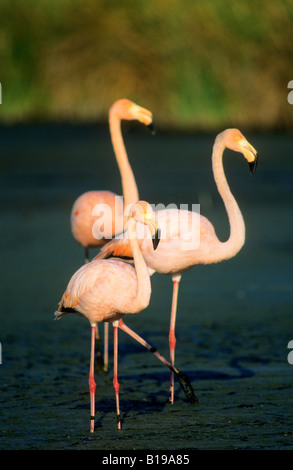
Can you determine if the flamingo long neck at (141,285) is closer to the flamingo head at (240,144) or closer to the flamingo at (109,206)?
the flamingo head at (240,144)

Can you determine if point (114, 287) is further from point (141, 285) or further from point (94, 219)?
point (94, 219)

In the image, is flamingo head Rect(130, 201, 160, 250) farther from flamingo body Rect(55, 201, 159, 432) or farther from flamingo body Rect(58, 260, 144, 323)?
flamingo body Rect(58, 260, 144, 323)

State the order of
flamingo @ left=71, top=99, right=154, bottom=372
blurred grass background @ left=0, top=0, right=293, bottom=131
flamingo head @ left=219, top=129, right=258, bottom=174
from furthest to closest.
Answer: blurred grass background @ left=0, top=0, right=293, bottom=131 → flamingo @ left=71, top=99, right=154, bottom=372 → flamingo head @ left=219, top=129, right=258, bottom=174

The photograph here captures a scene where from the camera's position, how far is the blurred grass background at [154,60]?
18.8 m

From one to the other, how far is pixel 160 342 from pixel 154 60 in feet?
42.3

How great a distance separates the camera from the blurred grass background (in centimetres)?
1884

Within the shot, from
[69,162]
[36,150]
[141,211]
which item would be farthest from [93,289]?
[36,150]

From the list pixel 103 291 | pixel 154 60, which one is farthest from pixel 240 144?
pixel 154 60

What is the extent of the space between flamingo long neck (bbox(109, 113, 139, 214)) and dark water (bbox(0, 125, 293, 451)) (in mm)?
1102

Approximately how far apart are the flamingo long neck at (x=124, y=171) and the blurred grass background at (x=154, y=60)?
11.2 meters

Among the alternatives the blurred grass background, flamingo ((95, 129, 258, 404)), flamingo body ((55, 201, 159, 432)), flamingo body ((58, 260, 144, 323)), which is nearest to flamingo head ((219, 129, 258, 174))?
flamingo ((95, 129, 258, 404))

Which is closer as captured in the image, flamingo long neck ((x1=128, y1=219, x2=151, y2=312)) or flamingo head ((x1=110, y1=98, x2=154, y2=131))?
flamingo long neck ((x1=128, y1=219, x2=151, y2=312))

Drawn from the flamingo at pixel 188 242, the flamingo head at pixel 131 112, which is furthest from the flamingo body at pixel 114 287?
the flamingo head at pixel 131 112

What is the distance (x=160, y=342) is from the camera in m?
7.54
